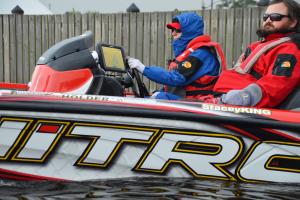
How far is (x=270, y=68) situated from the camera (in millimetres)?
3305

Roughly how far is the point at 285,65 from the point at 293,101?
0.88 ft

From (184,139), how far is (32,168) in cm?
103

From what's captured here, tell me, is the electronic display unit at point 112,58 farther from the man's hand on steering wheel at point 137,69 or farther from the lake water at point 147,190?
the lake water at point 147,190

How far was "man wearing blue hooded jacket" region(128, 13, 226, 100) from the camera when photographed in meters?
3.96

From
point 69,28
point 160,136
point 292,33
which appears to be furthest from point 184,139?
point 69,28

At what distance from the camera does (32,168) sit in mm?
3188

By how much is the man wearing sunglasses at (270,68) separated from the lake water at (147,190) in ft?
1.90

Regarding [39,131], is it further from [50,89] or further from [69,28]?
[69,28]

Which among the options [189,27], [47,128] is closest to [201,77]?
[189,27]

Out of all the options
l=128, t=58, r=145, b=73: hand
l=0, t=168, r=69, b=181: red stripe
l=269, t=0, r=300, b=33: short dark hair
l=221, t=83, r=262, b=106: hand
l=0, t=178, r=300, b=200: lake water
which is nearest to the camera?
l=0, t=178, r=300, b=200: lake water

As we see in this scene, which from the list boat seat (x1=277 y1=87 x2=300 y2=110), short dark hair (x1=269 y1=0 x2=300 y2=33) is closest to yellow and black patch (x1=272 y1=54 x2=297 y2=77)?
boat seat (x1=277 y1=87 x2=300 y2=110)

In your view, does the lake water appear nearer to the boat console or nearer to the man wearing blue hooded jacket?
the boat console

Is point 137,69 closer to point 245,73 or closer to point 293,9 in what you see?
point 245,73

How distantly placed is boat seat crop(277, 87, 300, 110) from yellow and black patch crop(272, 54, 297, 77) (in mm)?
160
